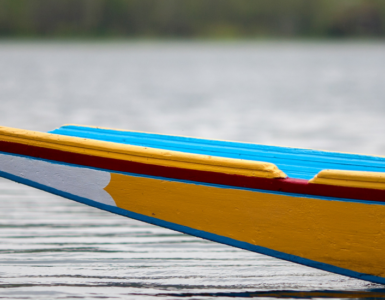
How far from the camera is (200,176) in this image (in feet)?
14.7

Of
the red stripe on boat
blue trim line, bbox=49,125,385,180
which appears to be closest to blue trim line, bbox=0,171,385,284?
the red stripe on boat

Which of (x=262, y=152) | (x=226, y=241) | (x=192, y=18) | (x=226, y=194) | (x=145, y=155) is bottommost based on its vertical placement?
(x=226, y=241)

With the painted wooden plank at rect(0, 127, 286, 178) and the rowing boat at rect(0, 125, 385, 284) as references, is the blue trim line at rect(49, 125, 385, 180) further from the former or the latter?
the painted wooden plank at rect(0, 127, 286, 178)

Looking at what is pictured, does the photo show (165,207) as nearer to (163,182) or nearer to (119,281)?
(163,182)

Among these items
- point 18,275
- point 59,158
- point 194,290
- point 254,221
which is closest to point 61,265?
point 18,275

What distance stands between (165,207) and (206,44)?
5813 inches

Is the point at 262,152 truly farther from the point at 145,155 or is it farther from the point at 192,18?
the point at 192,18

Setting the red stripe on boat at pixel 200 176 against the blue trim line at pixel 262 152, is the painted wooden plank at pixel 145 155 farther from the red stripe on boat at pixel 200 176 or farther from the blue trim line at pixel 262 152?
the blue trim line at pixel 262 152

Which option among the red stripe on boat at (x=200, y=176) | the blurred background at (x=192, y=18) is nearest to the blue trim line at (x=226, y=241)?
the red stripe on boat at (x=200, y=176)

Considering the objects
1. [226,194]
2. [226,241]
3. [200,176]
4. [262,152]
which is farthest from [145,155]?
[262,152]

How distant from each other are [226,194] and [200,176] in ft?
0.74

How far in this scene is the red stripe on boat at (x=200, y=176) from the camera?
13.5 feet

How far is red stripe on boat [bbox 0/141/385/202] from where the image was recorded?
4.12m

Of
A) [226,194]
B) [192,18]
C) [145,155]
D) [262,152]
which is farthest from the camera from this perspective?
[192,18]
